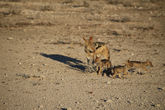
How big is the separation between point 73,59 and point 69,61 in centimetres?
31

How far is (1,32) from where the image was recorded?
1612 centimetres

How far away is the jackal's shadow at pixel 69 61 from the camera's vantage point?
9953 millimetres

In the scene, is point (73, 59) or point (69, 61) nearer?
point (69, 61)

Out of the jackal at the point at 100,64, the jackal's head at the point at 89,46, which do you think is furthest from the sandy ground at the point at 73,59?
the jackal's head at the point at 89,46

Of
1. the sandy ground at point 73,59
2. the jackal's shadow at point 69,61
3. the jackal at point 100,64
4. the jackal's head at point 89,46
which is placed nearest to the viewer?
the sandy ground at point 73,59

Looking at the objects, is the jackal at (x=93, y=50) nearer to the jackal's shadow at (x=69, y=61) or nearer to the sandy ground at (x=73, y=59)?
the jackal's shadow at (x=69, y=61)

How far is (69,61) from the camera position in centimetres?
1065

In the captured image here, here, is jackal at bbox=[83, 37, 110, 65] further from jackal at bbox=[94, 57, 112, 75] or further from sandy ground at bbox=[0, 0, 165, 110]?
sandy ground at bbox=[0, 0, 165, 110]

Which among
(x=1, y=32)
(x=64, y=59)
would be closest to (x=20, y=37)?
(x=1, y=32)

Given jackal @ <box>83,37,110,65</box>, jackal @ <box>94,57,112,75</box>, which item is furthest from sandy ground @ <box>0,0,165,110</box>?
jackal @ <box>83,37,110,65</box>

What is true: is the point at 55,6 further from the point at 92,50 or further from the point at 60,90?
the point at 60,90

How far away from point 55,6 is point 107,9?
514 cm

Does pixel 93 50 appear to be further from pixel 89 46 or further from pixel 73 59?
pixel 73 59

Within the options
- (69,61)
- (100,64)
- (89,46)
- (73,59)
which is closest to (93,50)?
(89,46)
